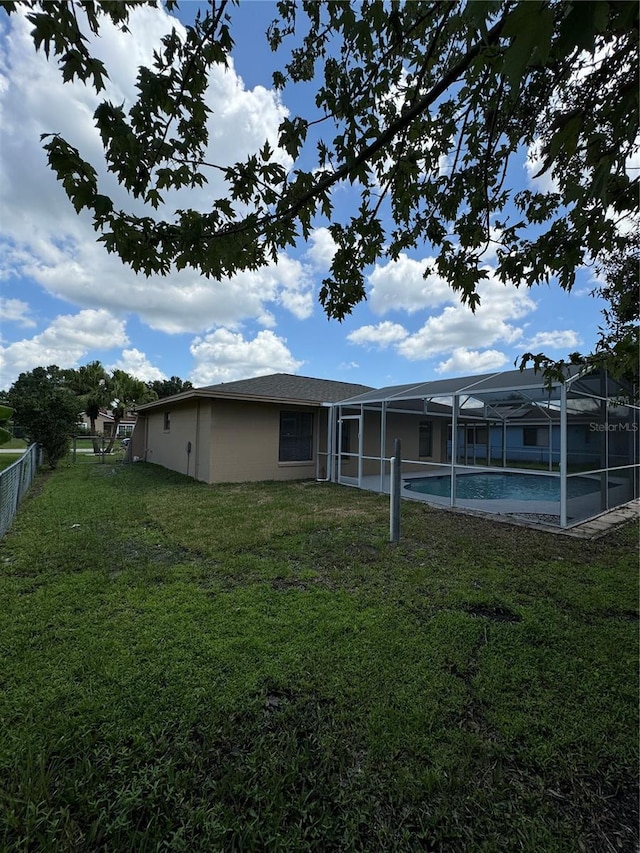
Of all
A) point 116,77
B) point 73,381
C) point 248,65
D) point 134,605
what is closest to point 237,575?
point 134,605

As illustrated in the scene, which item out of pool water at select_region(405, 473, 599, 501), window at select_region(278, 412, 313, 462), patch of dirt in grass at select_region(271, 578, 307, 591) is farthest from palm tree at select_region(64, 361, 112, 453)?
patch of dirt in grass at select_region(271, 578, 307, 591)

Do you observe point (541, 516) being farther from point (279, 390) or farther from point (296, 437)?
point (279, 390)

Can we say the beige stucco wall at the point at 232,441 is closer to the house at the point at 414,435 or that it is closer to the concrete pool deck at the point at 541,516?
the house at the point at 414,435

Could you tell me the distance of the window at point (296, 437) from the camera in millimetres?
12094

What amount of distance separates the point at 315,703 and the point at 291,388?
11650mm

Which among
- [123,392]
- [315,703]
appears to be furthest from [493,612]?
[123,392]

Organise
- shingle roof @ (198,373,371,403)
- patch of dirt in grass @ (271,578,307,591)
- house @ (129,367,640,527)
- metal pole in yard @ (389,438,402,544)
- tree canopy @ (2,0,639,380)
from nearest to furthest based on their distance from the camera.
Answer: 1. tree canopy @ (2,0,639,380)
2. patch of dirt in grass @ (271,578,307,591)
3. metal pole in yard @ (389,438,402,544)
4. house @ (129,367,640,527)
5. shingle roof @ (198,373,371,403)

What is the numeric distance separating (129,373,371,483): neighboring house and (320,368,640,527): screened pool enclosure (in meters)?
0.87

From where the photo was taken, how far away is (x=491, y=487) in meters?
13.5

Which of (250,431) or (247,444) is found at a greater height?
(250,431)

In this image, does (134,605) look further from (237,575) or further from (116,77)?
(116,77)

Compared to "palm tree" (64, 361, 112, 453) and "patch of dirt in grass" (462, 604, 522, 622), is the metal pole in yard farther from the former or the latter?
"palm tree" (64, 361, 112, 453)

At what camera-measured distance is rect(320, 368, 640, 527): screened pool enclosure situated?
6977 millimetres

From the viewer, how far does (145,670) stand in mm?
2484
